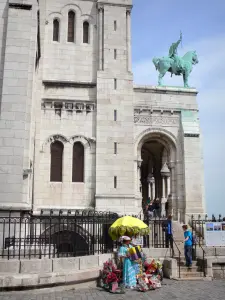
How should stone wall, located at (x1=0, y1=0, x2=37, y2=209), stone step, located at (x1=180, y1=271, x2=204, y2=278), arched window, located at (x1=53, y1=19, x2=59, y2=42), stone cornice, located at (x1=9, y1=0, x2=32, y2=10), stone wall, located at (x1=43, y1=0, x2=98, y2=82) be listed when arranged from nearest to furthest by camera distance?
stone step, located at (x1=180, y1=271, x2=204, y2=278) → stone wall, located at (x1=0, y1=0, x2=37, y2=209) → stone cornice, located at (x1=9, y1=0, x2=32, y2=10) → stone wall, located at (x1=43, y1=0, x2=98, y2=82) → arched window, located at (x1=53, y1=19, x2=59, y2=42)

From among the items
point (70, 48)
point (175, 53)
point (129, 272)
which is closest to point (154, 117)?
point (175, 53)

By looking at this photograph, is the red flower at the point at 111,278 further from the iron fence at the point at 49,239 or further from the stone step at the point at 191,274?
the stone step at the point at 191,274

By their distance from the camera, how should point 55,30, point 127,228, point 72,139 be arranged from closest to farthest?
point 127,228
point 72,139
point 55,30

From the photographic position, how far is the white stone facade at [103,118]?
76.8 feet

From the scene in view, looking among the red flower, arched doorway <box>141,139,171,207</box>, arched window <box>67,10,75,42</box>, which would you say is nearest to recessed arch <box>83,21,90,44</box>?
arched window <box>67,10,75,42</box>

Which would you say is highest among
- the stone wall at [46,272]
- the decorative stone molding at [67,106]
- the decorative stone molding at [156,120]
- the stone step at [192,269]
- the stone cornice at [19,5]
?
the stone cornice at [19,5]

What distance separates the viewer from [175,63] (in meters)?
28.1

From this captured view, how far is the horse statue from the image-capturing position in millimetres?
27641

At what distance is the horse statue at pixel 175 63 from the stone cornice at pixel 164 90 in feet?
2.89

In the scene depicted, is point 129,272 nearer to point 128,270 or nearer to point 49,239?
point 128,270

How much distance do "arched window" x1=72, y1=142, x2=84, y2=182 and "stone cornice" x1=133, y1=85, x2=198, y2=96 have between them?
596 cm

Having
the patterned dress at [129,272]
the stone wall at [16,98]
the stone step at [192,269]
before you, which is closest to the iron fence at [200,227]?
the stone step at [192,269]

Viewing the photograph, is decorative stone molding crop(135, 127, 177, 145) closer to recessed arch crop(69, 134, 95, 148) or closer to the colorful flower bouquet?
recessed arch crop(69, 134, 95, 148)

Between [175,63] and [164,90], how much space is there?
134 inches
